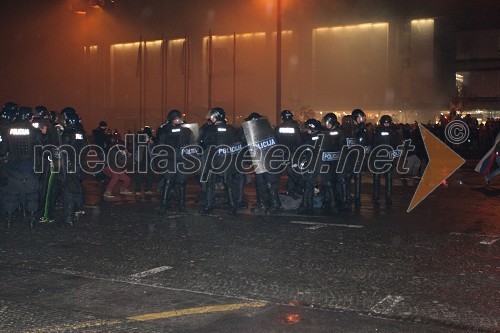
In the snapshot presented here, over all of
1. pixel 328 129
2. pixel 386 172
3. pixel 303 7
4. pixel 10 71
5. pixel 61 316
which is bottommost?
pixel 61 316

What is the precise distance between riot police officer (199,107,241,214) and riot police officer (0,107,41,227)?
2961 mm

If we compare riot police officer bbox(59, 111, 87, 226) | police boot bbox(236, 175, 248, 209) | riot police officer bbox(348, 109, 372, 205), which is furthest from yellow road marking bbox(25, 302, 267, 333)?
riot police officer bbox(348, 109, 372, 205)

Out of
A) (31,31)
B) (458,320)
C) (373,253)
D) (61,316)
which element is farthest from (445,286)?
(31,31)

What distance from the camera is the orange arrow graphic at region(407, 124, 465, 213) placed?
1556 cm

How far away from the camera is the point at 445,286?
633 cm

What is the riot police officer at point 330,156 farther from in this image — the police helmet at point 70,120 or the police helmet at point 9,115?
the police helmet at point 9,115

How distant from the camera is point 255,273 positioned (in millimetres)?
6949

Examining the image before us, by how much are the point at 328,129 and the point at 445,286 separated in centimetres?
598

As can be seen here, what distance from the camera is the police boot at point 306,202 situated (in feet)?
38.4

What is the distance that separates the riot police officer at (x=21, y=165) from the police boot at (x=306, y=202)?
464 centimetres

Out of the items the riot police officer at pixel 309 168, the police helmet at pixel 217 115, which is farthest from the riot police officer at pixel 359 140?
the police helmet at pixel 217 115

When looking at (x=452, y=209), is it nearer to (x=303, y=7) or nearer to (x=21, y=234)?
(x=21, y=234)

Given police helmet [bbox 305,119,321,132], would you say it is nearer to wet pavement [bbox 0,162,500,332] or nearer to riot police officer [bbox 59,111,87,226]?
wet pavement [bbox 0,162,500,332]

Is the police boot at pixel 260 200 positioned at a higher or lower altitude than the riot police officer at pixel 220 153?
lower
